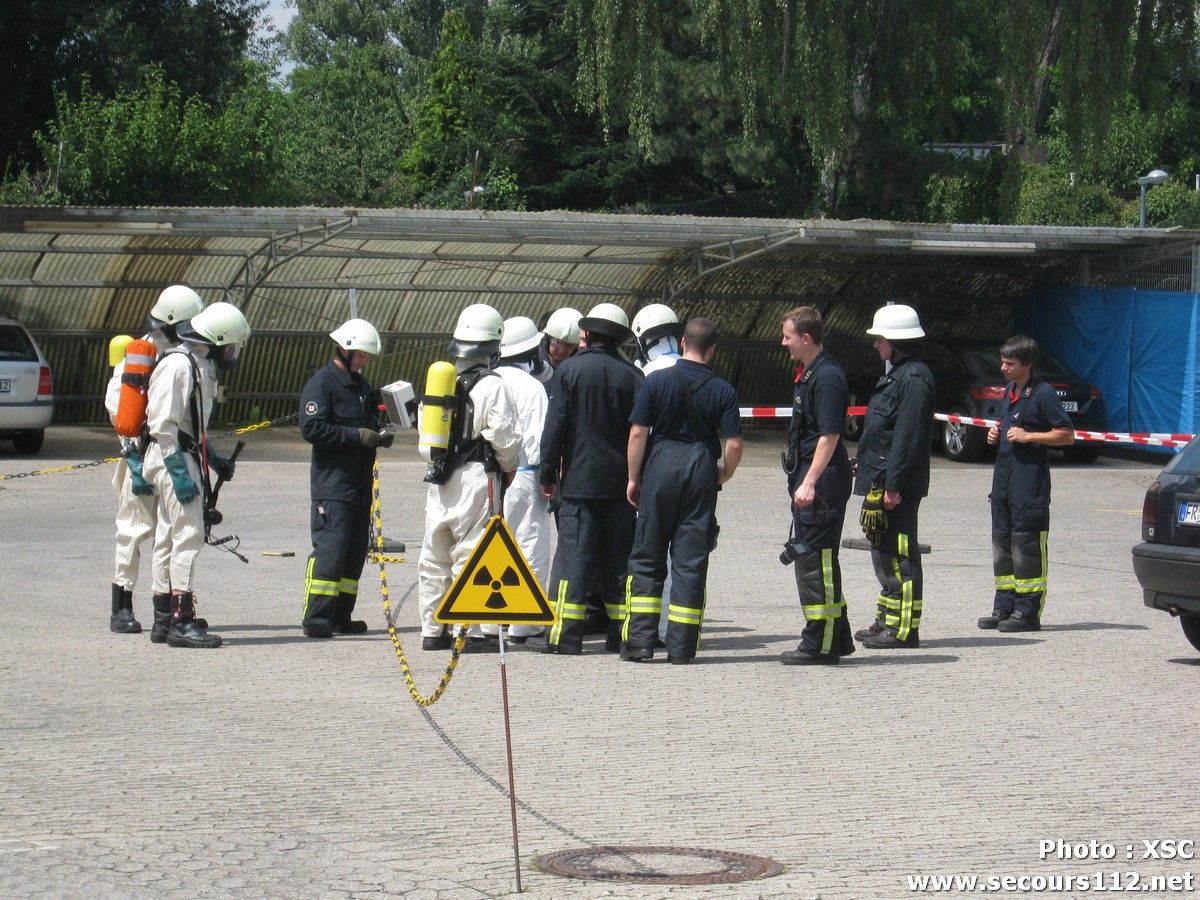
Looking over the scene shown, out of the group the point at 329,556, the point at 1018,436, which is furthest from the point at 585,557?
the point at 1018,436

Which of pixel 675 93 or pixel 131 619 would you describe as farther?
pixel 675 93

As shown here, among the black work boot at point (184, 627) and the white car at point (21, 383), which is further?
the white car at point (21, 383)

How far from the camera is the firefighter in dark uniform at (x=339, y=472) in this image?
1059cm

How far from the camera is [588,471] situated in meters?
10.1

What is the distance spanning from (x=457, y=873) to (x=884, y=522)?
5153 millimetres

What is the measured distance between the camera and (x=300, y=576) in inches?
530

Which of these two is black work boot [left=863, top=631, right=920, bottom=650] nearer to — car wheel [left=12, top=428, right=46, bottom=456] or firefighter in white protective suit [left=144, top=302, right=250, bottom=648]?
firefighter in white protective suit [left=144, top=302, right=250, bottom=648]

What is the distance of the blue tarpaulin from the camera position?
82.9ft

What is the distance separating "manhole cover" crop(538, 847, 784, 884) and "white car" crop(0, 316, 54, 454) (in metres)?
17.4

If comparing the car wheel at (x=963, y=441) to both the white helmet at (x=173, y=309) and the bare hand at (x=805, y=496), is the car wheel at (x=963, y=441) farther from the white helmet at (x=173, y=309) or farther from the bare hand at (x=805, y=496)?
the white helmet at (x=173, y=309)

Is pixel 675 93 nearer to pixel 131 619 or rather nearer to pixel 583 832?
pixel 131 619

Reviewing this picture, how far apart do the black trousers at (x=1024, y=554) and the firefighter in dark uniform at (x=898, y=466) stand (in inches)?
39.0

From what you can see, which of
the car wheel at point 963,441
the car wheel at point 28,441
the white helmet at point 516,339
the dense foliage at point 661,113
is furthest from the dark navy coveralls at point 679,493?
the dense foliage at point 661,113

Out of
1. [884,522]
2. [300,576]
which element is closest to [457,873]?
[884,522]
